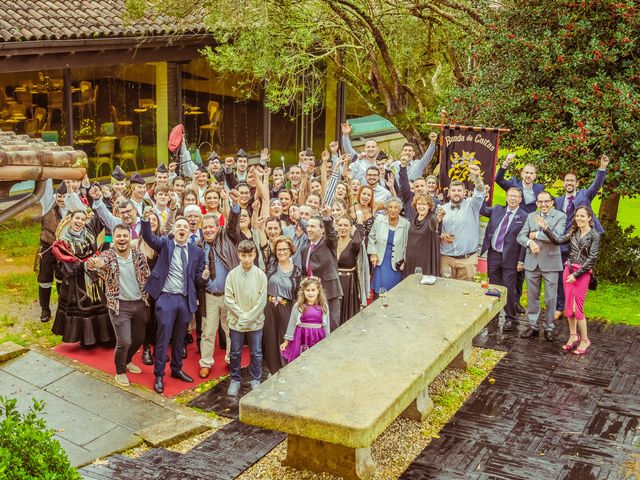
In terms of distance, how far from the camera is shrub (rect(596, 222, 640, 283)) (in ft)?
46.1

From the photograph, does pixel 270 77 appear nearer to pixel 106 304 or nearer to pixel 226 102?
pixel 226 102

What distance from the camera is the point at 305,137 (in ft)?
81.3

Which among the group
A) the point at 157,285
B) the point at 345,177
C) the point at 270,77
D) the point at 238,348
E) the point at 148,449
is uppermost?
the point at 270,77

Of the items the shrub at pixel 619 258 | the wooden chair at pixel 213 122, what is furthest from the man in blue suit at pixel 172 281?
the wooden chair at pixel 213 122

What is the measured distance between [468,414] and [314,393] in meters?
2.43

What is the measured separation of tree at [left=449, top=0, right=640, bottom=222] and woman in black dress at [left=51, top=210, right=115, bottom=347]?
660 cm

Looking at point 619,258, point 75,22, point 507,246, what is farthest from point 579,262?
point 75,22

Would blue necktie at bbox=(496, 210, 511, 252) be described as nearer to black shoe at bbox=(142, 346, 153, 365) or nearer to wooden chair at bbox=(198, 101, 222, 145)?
black shoe at bbox=(142, 346, 153, 365)

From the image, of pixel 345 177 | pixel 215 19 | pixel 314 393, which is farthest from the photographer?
pixel 215 19

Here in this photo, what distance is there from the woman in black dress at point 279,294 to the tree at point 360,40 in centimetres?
709

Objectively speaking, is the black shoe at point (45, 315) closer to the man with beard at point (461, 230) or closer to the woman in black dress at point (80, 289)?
the woman in black dress at point (80, 289)

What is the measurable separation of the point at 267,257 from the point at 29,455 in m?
4.84

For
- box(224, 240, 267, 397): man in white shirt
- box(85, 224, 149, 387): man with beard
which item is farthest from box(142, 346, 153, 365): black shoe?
box(224, 240, 267, 397): man in white shirt

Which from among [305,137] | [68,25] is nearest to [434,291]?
[68,25]
